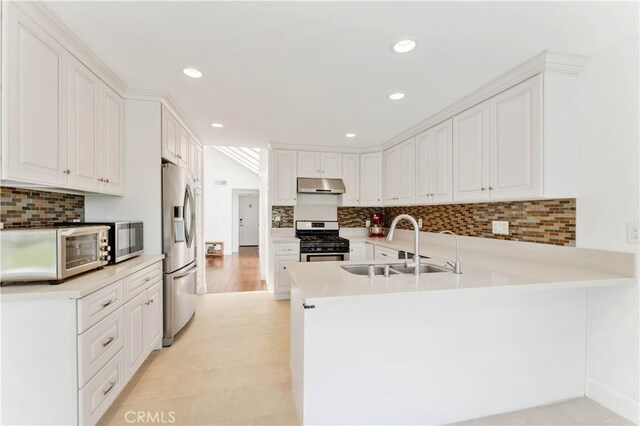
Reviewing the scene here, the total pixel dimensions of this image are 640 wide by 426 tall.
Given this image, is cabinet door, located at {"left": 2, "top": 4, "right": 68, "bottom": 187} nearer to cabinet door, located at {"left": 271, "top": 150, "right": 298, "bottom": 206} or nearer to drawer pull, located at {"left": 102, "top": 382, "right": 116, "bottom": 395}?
drawer pull, located at {"left": 102, "top": 382, "right": 116, "bottom": 395}

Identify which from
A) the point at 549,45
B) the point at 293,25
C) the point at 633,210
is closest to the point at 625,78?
the point at 549,45

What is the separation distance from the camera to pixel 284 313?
3.49 meters

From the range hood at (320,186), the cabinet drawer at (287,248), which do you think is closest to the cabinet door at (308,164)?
the range hood at (320,186)

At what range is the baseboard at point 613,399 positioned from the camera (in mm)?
1665

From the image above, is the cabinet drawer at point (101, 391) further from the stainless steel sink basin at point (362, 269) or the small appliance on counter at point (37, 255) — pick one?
the stainless steel sink basin at point (362, 269)

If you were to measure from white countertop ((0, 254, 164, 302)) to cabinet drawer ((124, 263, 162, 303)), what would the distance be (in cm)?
12

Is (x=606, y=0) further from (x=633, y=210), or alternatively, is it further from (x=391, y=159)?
(x=391, y=159)

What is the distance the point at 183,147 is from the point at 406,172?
2.72 meters

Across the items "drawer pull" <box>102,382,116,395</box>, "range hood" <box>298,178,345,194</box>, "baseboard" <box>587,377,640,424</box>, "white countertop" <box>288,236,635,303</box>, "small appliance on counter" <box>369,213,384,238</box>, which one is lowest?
"baseboard" <box>587,377,640,424</box>

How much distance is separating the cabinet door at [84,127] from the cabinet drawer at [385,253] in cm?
289

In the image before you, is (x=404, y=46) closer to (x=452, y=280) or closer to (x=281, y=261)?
(x=452, y=280)

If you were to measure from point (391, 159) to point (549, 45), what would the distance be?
7.81ft

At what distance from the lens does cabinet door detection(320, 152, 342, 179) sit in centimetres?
444

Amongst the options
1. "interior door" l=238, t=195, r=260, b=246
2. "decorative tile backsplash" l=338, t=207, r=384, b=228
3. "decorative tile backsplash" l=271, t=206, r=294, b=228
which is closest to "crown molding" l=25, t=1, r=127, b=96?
"decorative tile backsplash" l=271, t=206, r=294, b=228
